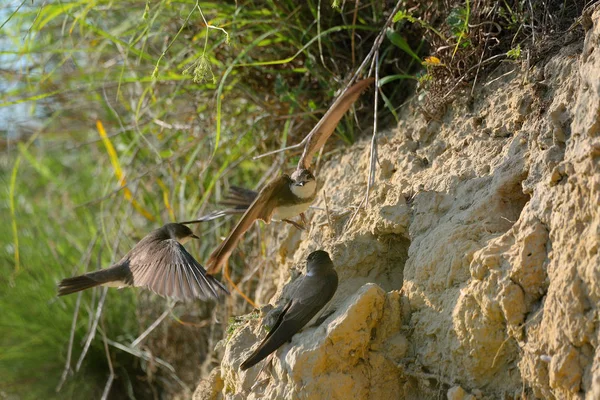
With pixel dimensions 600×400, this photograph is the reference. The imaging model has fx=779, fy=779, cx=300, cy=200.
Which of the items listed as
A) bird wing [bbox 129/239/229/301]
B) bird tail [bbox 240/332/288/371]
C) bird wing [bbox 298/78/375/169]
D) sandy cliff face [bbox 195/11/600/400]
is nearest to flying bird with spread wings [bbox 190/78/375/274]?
bird wing [bbox 298/78/375/169]

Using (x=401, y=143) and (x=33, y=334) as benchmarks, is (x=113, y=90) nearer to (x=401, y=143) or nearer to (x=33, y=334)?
(x=33, y=334)

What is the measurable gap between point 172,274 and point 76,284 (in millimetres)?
730

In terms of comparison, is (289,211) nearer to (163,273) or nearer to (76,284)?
(163,273)

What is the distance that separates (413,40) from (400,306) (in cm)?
140

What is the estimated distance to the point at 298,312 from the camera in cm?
257

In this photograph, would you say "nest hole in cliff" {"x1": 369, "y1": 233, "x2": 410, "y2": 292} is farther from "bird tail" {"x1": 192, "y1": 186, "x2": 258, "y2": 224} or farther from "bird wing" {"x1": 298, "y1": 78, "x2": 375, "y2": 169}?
"bird tail" {"x1": 192, "y1": 186, "x2": 258, "y2": 224}

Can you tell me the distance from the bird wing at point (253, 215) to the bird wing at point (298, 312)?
354mm

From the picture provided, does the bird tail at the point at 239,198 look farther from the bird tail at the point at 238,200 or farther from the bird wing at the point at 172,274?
the bird wing at the point at 172,274

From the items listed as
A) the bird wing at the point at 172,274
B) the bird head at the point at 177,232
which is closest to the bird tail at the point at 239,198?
the bird head at the point at 177,232

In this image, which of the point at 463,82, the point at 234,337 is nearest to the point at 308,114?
the point at 463,82

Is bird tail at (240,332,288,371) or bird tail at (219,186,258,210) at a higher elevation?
bird tail at (240,332,288,371)

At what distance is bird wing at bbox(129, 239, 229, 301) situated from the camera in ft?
9.80

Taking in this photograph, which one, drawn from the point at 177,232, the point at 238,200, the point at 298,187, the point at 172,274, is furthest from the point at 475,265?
the point at 177,232

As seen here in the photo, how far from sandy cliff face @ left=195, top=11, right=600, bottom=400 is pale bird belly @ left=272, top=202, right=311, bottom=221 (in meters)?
0.11
